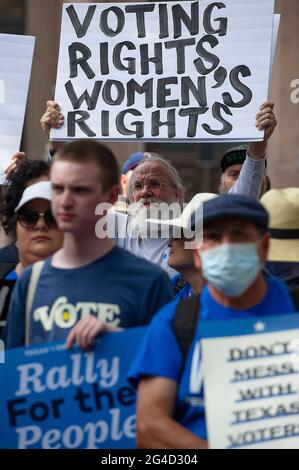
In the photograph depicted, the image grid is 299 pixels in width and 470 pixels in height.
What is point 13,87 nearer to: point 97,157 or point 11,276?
point 11,276

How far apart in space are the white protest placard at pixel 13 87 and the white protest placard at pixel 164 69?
0.22 m

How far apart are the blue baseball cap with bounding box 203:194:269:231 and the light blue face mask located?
8 centimetres

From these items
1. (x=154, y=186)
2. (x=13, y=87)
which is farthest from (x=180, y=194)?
(x=13, y=87)

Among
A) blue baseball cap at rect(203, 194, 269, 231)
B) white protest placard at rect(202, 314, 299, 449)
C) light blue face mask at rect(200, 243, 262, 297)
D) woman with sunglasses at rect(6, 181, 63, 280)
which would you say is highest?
woman with sunglasses at rect(6, 181, 63, 280)

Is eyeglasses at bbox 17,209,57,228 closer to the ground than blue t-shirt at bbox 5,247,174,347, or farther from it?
farther from it

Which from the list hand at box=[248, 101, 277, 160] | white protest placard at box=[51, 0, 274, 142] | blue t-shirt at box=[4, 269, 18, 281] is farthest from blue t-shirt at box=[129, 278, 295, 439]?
white protest placard at box=[51, 0, 274, 142]

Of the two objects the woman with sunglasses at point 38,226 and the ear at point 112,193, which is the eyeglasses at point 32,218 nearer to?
the woman with sunglasses at point 38,226

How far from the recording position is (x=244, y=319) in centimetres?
329

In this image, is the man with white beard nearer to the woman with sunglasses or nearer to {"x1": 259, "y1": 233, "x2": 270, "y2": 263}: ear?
the woman with sunglasses

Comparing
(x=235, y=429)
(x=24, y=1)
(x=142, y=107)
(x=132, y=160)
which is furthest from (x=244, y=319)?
(x=24, y=1)

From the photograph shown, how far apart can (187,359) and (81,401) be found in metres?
0.41

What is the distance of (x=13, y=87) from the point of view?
543 centimetres

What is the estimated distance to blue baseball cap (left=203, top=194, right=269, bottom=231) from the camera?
3.30 m
